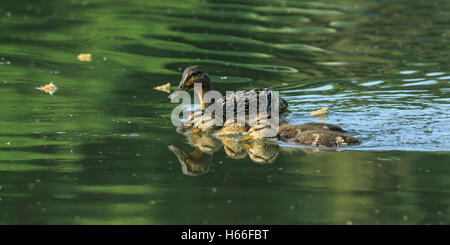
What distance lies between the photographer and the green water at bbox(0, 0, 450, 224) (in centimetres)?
561

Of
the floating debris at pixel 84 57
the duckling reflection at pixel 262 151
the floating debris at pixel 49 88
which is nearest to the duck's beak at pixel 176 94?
the duckling reflection at pixel 262 151

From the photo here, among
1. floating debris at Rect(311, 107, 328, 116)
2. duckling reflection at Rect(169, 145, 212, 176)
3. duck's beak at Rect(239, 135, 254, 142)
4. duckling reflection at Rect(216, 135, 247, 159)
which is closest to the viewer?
duckling reflection at Rect(169, 145, 212, 176)

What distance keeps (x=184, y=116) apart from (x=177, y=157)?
1974 mm

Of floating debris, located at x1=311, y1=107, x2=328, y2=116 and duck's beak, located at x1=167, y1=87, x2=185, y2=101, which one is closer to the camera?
duck's beak, located at x1=167, y1=87, x2=185, y2=101

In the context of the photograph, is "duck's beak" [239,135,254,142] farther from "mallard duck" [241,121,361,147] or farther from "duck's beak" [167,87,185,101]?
"duck's beak" [167,87,185,101]

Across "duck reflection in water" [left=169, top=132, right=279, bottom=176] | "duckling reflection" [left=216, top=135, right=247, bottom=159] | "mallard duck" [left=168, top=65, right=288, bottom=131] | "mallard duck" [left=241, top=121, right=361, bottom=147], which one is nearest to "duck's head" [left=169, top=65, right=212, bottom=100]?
"mallard duck" [left=168, top=65, right=288, bottom=131]

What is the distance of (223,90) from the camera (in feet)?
33.6

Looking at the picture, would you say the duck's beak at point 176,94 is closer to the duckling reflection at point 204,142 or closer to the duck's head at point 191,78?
the duck's head at point 191,78

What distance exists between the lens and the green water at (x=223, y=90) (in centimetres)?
561

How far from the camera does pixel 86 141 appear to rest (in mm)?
7438

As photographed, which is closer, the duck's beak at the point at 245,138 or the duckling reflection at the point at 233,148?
the duckling reflection at the point at 233,148

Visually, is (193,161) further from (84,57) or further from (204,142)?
(84,57)

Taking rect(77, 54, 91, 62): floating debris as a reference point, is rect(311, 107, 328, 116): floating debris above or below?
below

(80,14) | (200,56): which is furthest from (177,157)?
(80,14)
